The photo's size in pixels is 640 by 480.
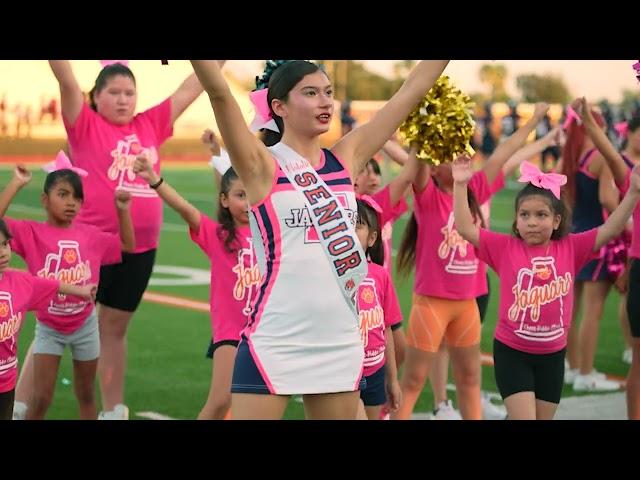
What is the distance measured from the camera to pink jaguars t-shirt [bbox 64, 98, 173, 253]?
659 cm

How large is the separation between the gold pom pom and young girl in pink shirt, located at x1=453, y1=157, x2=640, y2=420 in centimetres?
28

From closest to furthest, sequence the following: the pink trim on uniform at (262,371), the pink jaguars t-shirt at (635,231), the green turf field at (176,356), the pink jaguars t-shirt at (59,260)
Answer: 1. the pink trim on uniform at (262,371)
2. the pink jaguars t-shirt at (59,260)
3. the pink jaguars t-shirt at (635,231)
4. the green turf field at (176,356)

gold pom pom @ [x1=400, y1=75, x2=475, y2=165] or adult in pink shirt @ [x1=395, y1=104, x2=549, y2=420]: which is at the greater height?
gold pom pom @ [x1=400, y1=75, x2=475, y2=165]

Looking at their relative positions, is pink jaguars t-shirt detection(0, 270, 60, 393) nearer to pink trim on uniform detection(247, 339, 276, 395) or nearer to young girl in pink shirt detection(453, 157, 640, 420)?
pink trim on uniform detection(247, 339, 276, 395)

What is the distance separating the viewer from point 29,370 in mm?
6469

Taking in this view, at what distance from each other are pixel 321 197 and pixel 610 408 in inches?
155

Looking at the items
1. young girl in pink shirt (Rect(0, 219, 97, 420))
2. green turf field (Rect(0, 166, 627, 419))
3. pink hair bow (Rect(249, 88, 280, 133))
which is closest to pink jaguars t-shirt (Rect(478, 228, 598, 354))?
pink hair bow (Rect(249, 88, 280, 133))

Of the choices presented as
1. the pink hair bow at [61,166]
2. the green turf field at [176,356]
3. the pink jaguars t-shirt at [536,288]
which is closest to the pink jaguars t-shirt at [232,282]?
the pink hair bow at [61,166]

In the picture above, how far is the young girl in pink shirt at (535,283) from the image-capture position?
5.65m

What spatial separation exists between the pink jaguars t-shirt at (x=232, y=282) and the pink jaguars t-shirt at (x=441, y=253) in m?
1.26

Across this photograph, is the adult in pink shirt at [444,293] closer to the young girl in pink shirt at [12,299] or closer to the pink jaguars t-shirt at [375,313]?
the pink jaguars t-shirt at [375,313]

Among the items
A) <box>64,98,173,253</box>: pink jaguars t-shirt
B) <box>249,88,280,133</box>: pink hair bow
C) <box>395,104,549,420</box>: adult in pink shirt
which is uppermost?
<box>249,88,280,133</box>: pink hair bow

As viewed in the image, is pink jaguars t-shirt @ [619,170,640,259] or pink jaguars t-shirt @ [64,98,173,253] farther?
pink jaguars t-shirt @ [64,98,173,253]
